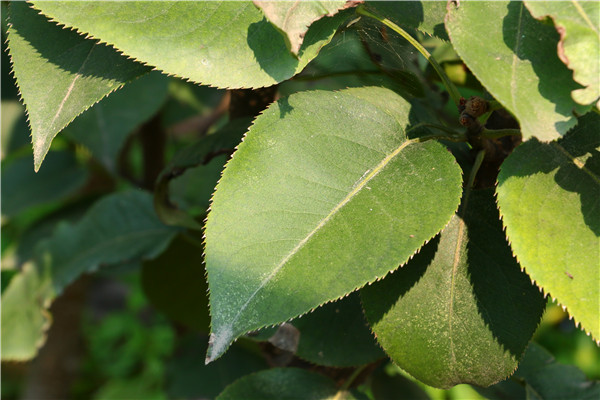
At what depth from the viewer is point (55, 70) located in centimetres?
63

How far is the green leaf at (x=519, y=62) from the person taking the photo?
20.3 inches

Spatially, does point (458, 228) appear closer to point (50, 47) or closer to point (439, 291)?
point (439, 291)

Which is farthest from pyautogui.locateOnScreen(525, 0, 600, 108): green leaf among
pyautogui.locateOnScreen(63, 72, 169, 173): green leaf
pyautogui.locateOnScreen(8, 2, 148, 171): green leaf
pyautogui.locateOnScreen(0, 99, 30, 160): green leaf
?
pyautogui.locateOnScreen(0, 99, 30, 160): green leaf

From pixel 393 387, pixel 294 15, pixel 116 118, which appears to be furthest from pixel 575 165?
pixel 116 118

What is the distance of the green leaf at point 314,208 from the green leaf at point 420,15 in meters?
0.09

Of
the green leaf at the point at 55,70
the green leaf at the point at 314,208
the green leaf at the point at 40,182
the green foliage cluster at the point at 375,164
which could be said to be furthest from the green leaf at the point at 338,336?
the green leaf at the point at 40,182

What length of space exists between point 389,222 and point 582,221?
0.18m

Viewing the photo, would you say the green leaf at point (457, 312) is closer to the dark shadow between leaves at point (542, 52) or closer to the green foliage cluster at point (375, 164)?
the green foliage cluster at point (375, 164)

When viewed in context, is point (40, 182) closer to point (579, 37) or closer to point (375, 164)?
point (375, 164)

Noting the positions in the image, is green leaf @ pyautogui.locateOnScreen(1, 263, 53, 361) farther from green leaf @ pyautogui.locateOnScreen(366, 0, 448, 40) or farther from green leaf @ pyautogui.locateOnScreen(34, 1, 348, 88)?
green leaf @ pyautogui.locateOnScreen(366, 0, 448, 40)

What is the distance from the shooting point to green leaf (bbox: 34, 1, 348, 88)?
0.58 meters

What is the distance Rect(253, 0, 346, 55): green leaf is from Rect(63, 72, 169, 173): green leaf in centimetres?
82

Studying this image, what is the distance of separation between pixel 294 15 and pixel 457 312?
1.10 feet

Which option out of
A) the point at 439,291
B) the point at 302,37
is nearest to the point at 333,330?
the point at 439,291
